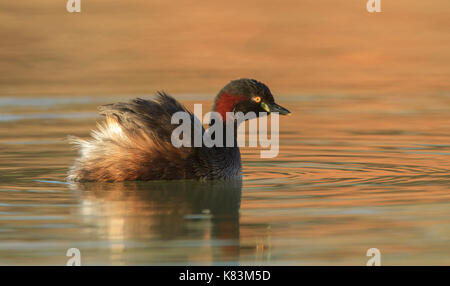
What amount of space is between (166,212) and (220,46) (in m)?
14.1

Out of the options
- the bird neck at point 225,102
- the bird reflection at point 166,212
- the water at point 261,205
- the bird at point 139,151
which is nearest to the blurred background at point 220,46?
the water at point 261,205

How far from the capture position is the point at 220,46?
75.4 ft

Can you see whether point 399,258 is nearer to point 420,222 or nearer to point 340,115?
point 420,222

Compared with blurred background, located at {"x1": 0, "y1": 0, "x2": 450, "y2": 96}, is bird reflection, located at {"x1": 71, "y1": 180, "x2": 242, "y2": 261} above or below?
below

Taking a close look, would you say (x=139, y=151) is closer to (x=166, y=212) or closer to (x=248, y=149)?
(x=166, y=212)

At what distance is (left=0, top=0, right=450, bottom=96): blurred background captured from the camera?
18484mm

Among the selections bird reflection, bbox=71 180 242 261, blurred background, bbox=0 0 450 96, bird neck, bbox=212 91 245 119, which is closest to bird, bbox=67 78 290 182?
bird reflection, bbox=71 180 242 261

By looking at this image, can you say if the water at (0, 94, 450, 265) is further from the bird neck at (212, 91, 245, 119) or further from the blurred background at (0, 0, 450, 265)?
the bird neck at (212, 91, 245, 119)

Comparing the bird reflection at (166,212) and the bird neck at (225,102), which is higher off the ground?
the bird neck at (225,102)

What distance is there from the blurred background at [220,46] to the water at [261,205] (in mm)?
4074

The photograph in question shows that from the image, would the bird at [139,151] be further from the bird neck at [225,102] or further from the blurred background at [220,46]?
the blurred background at [220,46]

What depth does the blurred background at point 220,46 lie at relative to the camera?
60.6 feet

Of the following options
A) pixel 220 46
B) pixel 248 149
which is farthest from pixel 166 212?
pixel 220 46

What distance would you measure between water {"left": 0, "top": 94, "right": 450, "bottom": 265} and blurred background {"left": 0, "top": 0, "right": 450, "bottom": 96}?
407 centimetres
